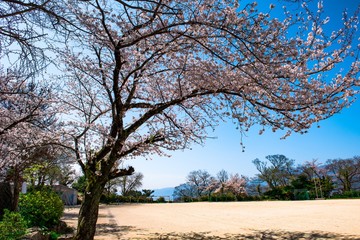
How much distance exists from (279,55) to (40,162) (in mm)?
9706

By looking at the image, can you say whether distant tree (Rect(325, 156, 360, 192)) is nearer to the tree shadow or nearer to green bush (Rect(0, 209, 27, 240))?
the tree shadow

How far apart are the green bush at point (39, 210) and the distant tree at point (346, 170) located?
39.7 metres

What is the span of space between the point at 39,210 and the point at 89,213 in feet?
8.78

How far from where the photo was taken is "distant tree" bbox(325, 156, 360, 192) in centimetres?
3994

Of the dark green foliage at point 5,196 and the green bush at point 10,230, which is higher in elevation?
the dark green foliage at point 5,196

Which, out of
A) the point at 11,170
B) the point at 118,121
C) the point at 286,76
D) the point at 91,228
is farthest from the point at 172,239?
the point at 11,170

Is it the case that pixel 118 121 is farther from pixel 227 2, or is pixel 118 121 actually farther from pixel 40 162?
pixel 40 162

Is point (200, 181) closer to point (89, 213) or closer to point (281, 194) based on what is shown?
point (281, 194)

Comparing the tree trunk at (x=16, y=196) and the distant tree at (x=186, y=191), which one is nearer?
the tree trunk at (x=16, y=196)

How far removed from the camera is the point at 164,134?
8055 mm

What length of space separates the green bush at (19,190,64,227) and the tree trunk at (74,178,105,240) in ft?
7.81

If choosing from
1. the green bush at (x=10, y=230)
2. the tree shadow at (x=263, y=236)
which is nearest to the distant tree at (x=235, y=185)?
the tree shadow at (x=263, y=236)

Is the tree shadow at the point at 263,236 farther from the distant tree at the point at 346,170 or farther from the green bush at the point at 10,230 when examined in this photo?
the distant tree at the point at 346,170

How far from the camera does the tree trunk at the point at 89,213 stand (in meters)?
6.39
